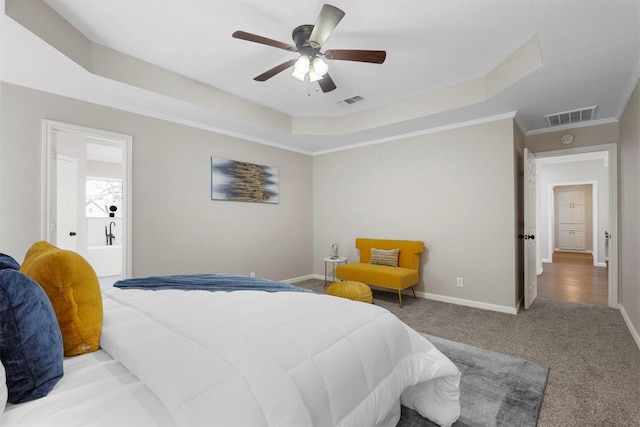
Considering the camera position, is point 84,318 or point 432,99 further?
point 432,99

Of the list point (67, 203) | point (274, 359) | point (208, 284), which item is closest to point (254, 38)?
point (208, 284)

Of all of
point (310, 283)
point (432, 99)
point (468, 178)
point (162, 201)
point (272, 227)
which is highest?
point (432, 99)

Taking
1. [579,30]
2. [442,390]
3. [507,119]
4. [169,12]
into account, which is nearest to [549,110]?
[507,119]

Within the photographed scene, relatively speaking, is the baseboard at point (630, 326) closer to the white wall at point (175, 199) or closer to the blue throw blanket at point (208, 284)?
the blue throw blanket at point (208, 284)

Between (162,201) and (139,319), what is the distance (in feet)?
8.50

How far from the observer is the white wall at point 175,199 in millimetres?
2715

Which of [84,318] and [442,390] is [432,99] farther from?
[84,318]

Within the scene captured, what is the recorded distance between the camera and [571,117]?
3729 millimetres

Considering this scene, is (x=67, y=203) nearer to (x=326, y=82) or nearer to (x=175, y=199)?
(x=175, y=199)

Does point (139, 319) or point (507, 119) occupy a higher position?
point (507, 119)

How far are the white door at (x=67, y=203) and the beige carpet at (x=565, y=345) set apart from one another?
4.78m

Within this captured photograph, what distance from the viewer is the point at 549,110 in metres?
3.51

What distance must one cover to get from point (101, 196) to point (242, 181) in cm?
487

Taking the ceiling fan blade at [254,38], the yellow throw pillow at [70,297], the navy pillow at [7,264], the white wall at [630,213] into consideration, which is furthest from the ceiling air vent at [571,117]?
the navy pillow at [7,264]
